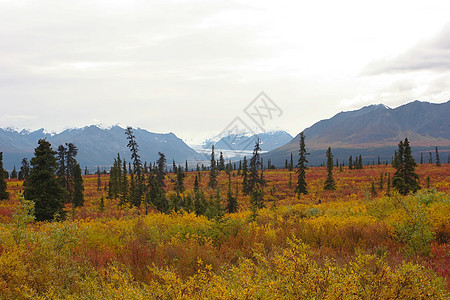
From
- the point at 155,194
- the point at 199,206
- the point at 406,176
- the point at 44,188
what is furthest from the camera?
the point at 155,194

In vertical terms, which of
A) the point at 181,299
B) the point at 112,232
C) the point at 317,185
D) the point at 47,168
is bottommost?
the point at 317,185

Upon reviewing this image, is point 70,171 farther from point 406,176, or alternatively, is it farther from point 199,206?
point 406,176

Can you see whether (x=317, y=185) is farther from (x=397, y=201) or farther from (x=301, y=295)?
(x=301, y=295)

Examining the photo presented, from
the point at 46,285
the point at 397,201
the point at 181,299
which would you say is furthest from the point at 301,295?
the point at 397,201

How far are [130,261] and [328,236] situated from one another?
5716mm

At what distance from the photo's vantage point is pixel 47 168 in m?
21.6

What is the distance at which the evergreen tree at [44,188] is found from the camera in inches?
803

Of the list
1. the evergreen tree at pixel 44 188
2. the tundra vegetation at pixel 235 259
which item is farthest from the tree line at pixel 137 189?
the tundra vegetation at pixel 235 259

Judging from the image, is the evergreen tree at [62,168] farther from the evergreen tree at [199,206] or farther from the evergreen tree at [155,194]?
the evergreen tree at [199,206]

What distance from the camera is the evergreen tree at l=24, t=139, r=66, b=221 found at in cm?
2041

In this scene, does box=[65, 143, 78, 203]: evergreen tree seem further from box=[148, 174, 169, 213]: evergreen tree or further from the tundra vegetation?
the tundra vegetation

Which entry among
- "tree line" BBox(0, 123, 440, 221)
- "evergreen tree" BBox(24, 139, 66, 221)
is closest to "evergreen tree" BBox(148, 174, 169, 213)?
"tree line" BBox(0, 123, 440, 221)

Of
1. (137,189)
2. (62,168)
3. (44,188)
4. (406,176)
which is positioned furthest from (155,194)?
(406,176)

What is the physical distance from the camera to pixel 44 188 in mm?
20812
